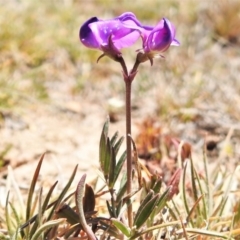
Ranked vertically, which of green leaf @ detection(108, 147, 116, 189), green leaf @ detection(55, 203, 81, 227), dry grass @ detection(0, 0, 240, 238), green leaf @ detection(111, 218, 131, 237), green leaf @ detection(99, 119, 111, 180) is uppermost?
dry grass @ detection(0, 0, 240, 238)

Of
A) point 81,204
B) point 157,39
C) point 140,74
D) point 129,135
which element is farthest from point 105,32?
point 140,74

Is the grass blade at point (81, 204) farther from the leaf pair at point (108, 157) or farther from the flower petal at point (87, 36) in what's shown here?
the flower petal at point (87, 36)

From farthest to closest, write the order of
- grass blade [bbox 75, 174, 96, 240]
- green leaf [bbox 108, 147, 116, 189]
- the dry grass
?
the dry grass
green leaf [bbox 108, 147, 116, 189]
grass blade [bbox 75, 174, 96, 240]

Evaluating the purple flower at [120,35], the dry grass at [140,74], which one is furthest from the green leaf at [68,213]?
the dry grass at [140,74]

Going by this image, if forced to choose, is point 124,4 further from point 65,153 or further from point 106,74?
point 65,153

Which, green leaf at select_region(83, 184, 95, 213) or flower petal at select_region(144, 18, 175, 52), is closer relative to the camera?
flower petal at select_region(144, 18, 175, 52)

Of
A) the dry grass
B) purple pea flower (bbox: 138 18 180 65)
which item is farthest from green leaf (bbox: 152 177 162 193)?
the dry grass

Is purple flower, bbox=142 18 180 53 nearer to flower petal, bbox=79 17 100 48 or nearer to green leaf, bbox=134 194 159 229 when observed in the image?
flower petal, bbox=79 17 100 48

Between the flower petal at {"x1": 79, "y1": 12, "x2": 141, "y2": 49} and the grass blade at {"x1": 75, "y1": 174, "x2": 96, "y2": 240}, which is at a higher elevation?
the flower petal at {"x1": 79, "y1": 12, "x2": 141, "y2": 49}
